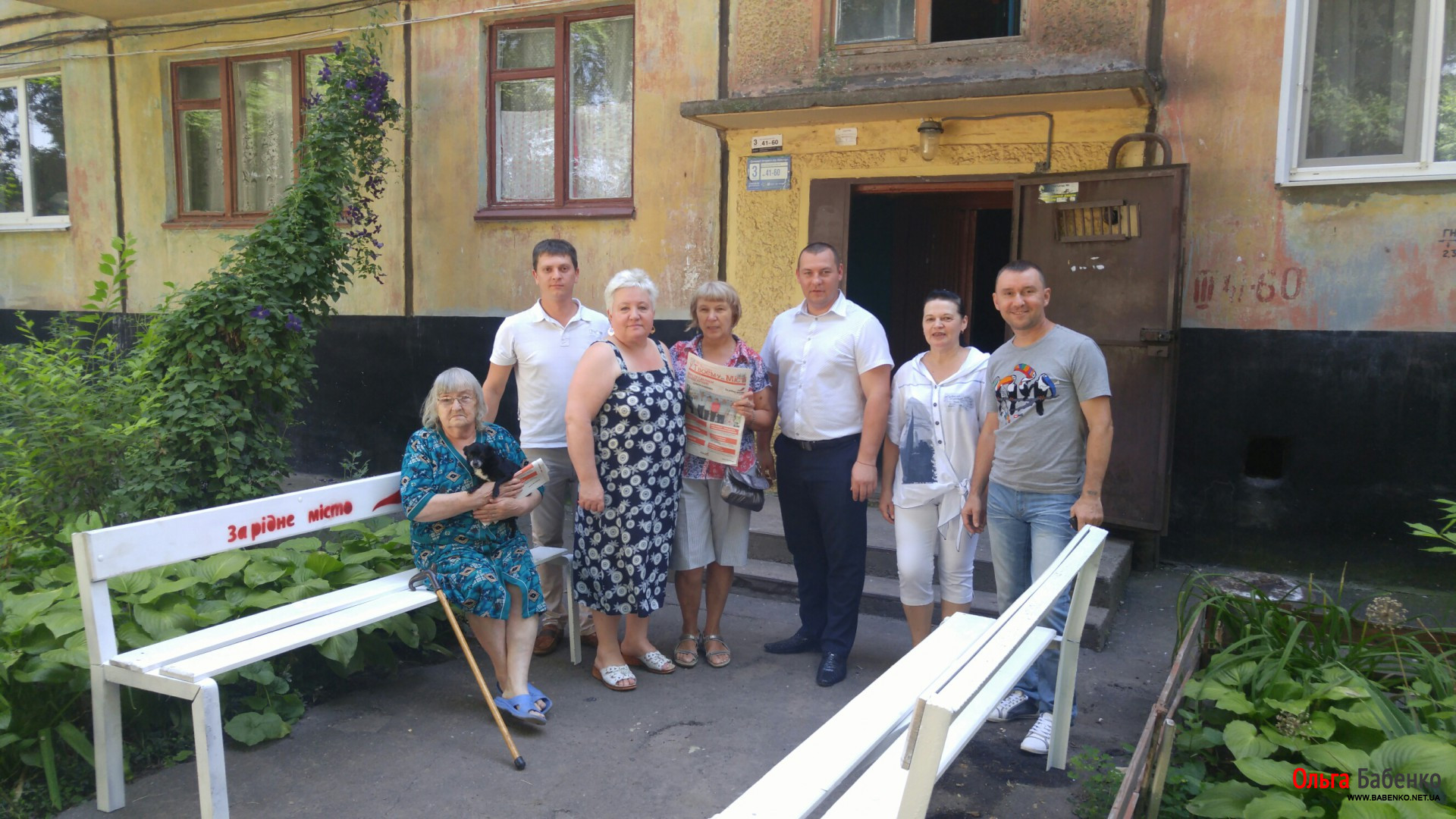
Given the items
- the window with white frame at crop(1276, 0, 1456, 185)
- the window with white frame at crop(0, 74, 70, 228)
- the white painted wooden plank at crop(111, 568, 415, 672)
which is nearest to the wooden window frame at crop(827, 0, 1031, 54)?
the window with white frame at crop(1276, 0, 1456, 185)

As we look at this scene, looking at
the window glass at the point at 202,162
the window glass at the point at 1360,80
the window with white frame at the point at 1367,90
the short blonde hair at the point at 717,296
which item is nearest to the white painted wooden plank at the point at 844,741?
the short blonde hair at the point at 717,296

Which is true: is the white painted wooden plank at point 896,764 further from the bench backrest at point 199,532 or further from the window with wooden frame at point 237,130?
the window with wooden frame at point 237,130

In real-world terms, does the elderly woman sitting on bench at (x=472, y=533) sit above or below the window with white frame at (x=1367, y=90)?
below

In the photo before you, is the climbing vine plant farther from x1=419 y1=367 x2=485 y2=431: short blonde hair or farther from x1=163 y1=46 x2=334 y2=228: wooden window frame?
x1=419 y1=367 x2=485 y2=431: short blonde hair

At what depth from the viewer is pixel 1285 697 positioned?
8.77 feet

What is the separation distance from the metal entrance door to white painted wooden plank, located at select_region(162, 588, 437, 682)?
3828mm

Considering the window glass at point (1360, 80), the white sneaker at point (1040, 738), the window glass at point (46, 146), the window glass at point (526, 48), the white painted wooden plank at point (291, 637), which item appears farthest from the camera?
the window glass at point (46, 146)

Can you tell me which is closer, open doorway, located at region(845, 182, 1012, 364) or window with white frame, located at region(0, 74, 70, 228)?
open doorway, located at region(845, 182, 1012, 364)

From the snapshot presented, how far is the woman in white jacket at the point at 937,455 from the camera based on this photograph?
377 centimetres

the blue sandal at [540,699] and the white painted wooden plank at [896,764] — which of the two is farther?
the blue sandal at [540,699]

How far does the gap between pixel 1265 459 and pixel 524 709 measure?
171 inches

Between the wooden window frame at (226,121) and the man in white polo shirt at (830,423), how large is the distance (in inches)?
243

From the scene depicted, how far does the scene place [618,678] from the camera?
13.0 feet

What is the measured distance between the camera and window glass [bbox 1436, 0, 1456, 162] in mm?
5113
